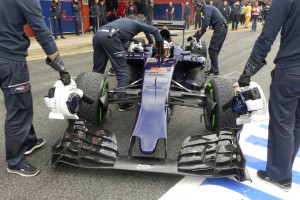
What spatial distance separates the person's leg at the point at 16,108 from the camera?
2626mm

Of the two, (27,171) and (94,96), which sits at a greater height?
(94,96)

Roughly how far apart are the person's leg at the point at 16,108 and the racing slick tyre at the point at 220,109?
6.77 ft

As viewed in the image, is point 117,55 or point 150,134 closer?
point 150,134

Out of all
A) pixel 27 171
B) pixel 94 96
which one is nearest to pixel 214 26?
pixel 94 96

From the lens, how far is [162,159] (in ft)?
8.95

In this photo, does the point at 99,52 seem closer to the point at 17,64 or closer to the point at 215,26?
the point at 17,64

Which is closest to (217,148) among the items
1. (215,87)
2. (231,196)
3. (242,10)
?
(231,196)

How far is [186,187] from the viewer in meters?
2.67

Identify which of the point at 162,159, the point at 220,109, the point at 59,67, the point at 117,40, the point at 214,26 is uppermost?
the point at 214,26

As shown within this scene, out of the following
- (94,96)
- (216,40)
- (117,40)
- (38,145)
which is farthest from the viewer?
(216,40)

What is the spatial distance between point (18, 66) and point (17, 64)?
2 cm

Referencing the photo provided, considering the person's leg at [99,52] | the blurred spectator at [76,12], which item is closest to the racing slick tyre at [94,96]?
the person's leg at [99,52]

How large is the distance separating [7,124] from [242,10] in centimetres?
2486

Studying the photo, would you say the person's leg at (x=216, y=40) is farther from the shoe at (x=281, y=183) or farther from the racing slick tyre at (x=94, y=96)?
the shoe at (x=281, y=183)
